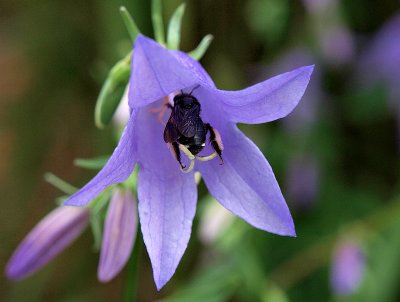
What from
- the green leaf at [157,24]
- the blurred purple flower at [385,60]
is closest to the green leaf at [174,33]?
the green leaf at [157,24]

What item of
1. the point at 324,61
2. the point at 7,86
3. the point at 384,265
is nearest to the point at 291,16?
the point at 324,61

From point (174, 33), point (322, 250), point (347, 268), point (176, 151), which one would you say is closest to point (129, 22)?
A: point (174, 33)

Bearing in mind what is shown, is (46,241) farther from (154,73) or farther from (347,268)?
(347,268)

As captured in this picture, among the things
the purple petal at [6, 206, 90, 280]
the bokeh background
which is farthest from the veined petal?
the bokeh background

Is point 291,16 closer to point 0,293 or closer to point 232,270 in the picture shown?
point 232,270

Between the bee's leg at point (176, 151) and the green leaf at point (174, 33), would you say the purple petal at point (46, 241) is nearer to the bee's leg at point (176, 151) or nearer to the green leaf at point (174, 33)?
the bee's leg at point (176, 151)

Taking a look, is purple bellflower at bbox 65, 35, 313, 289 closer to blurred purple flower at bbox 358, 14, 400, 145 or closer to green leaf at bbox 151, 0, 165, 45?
green leaf at bbox 151, 0, 165, 45
